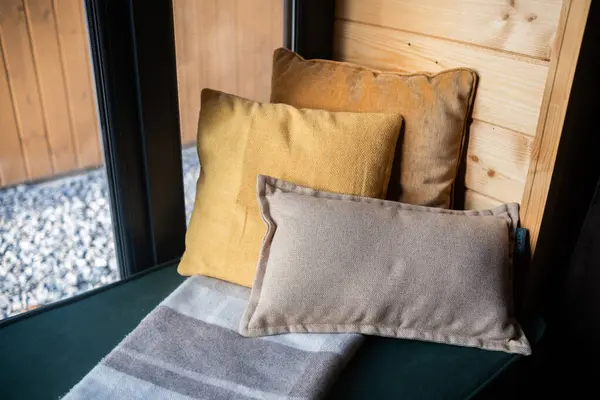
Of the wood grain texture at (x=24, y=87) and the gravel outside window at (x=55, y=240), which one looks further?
the gravel outside window at (x=55, y=240)

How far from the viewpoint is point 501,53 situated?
1239mm

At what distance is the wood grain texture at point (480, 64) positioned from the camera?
1.21 m

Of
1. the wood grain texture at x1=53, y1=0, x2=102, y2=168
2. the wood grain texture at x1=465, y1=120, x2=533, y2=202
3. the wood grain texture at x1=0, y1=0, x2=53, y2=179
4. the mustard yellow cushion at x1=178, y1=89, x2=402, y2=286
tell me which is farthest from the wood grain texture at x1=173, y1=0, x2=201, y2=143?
the wood grain texture at x1=465, y1=120, x2=533, y2=202

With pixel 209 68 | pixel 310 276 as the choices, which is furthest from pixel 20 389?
pixel 209 68

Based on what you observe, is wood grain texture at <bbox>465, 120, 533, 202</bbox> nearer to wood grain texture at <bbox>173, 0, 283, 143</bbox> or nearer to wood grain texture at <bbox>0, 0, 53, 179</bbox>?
wood grain texture at <bbox>173, 0, 283, 143</bbox>

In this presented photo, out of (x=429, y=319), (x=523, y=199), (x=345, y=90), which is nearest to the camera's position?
(x=429, y=319)

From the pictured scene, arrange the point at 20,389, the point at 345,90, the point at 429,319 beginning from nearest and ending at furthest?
the point at 20,389
the point at 429,319
the point at 345,90

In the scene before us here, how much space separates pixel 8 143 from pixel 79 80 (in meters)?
0.20

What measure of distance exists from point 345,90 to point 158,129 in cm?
45

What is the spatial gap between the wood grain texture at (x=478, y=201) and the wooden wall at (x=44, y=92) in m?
0.88

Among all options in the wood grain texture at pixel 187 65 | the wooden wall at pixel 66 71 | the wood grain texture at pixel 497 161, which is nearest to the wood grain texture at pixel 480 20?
the wood grain texture at pixel 497 161

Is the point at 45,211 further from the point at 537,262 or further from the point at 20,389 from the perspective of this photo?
the point at 537,262

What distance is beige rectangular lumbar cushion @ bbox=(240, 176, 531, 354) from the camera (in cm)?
113

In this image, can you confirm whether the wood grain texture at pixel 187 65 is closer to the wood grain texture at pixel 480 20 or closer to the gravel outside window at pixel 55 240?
the gravel outside window at pixel 55 240
